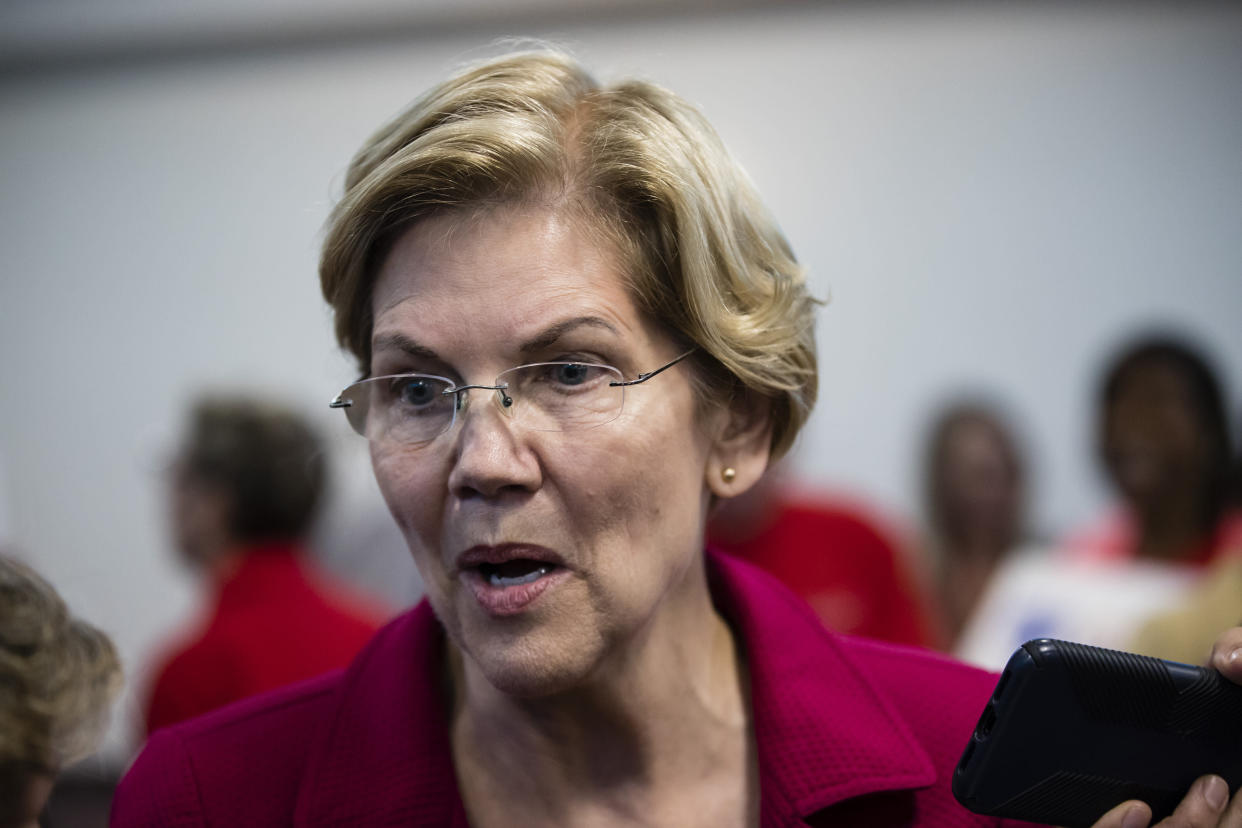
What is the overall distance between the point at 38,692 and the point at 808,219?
12.7ft

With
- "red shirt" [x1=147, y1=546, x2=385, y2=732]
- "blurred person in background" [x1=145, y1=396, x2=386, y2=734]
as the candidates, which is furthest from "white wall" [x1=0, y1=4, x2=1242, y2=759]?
"red shirt" [x1=147, y1=546, x2=385, y2=732]

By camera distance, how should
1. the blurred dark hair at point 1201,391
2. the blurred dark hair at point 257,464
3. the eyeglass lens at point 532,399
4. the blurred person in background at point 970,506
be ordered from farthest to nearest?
the blurred person in background at point 970,506 → the blurred dark hair at point 1201,391 → the blurred dark hair at point 257,464 → the eyeglass lens at point 532,399

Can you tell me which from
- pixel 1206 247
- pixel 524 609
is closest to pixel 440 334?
pixel 524 609

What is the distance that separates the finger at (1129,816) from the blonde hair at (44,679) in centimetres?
110

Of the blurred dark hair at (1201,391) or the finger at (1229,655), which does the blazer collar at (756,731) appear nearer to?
the finger at (1229,655)

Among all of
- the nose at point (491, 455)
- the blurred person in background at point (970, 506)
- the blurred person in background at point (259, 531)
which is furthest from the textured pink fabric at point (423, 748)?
the blurred person in background at point (970, 506)

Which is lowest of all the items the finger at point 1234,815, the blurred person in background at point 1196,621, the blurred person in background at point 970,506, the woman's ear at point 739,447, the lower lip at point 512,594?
the blurred person in background at point 970,506

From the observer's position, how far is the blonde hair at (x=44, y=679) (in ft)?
3.57

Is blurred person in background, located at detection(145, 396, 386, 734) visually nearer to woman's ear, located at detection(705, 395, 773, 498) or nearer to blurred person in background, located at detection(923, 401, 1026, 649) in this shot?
woman's ear, located at detection(705, 395, 773, 498)

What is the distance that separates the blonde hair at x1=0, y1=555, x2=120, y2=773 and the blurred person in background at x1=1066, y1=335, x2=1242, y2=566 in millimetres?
2975

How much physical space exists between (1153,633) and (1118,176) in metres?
2.82

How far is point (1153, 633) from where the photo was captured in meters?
2.17

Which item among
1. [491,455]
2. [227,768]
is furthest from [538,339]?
[227,768]

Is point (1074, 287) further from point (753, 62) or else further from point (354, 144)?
point (354, 144)
